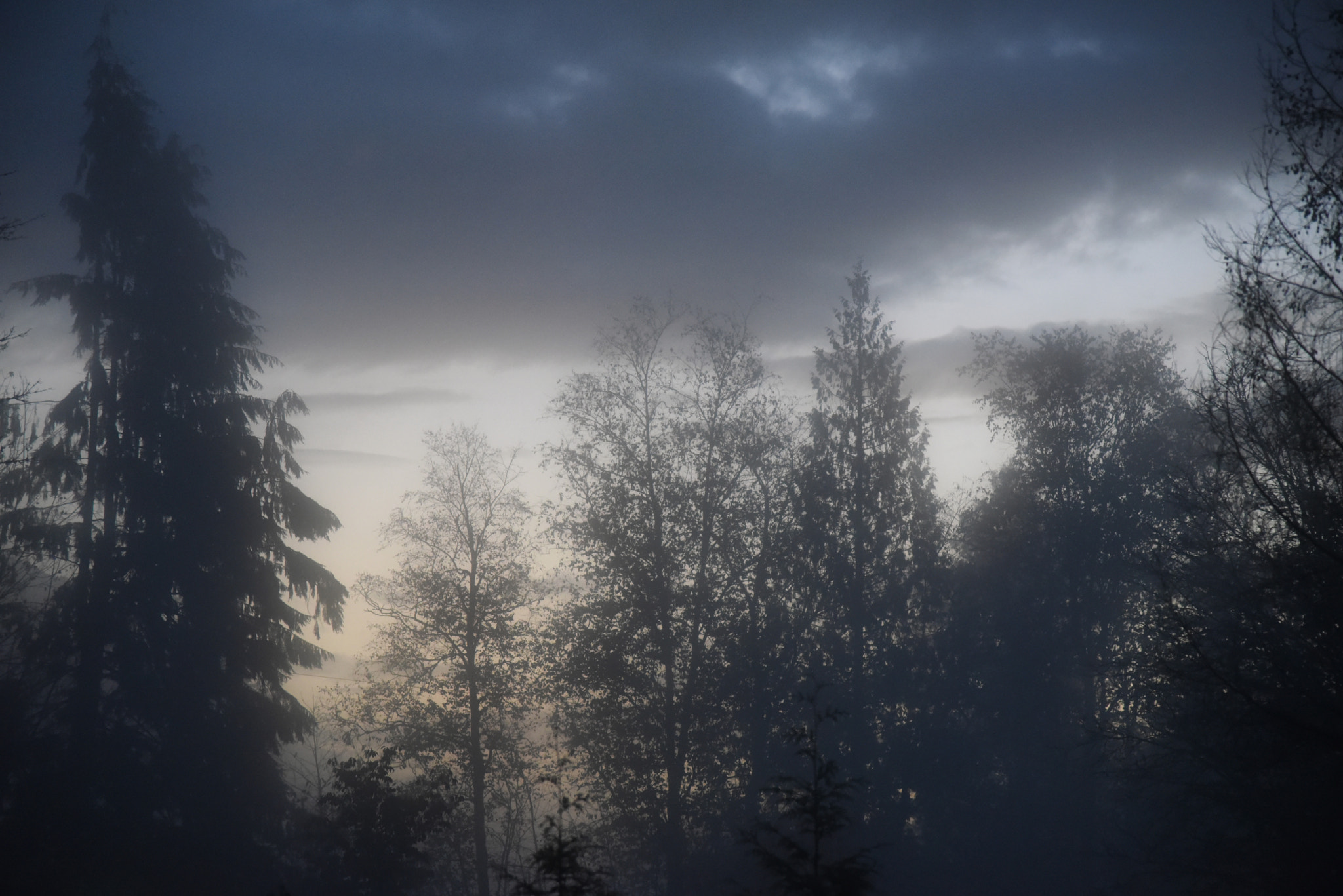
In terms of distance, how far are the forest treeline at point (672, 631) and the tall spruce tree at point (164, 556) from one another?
7 centimetres

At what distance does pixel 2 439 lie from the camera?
34.3 feet

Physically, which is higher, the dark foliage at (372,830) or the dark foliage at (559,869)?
the dark foliage at (559,869)

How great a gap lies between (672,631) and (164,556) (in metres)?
11.5

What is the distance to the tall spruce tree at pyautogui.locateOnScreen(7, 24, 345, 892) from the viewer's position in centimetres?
1354

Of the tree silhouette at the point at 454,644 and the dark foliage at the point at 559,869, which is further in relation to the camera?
the tree silhouette at the point at 454,644

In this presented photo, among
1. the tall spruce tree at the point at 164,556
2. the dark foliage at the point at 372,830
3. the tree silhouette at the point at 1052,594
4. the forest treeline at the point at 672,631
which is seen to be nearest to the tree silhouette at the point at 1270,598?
the forest treeline at the point at 672,631

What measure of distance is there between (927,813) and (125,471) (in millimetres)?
22223

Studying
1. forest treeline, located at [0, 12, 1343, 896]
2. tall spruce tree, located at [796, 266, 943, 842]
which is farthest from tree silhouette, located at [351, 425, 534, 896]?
tall spruce tree, located at [796, 266, 943, 842]

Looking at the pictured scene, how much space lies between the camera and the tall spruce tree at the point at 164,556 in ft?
44.4

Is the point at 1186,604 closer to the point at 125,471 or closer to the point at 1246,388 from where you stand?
the point at 1246,388

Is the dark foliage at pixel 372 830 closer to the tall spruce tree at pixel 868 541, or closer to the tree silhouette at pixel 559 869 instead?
the tree silhouette at pixel 559 869

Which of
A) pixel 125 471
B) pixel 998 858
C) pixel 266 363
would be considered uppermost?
pixel 266 363

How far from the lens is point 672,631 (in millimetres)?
16844

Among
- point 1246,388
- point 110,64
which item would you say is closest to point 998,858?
point 1246,388
